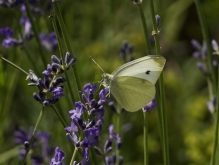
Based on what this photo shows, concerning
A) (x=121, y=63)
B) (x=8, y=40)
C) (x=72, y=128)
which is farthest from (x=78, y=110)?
(x=121, y=63)

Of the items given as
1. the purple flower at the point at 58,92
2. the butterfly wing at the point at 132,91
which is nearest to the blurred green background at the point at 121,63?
the butterfly wing at the point at 132,91

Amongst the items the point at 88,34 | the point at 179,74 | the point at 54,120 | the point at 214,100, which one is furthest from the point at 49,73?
the point at 179,74

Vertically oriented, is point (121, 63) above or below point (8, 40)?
below

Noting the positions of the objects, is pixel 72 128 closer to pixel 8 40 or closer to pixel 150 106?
pixel 150 106

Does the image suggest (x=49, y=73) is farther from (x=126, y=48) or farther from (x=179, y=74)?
(x=179, y=74)

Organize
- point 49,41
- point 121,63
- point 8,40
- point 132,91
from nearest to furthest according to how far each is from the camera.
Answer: point 132,91 < point 8,40 < point 49,41 < point 121,63

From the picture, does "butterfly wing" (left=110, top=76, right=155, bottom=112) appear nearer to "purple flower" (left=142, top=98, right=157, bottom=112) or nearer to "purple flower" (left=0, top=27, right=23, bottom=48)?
"purple flower" (left=142, top=98, right=157, bottom=112)

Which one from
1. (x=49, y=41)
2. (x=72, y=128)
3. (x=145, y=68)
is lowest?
(x=72, y=128)
